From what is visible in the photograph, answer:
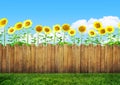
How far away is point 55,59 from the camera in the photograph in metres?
14.4

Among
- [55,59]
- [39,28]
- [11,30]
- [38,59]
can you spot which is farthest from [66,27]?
[11,30]

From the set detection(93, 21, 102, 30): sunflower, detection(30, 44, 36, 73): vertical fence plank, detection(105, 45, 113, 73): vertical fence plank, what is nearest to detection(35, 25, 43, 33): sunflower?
detection(30, 44, 36, 73): vertical fence plank

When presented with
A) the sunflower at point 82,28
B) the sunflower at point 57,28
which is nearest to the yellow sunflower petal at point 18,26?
the sunflower at point 57,28

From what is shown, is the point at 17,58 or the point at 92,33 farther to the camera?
the point at 17,58

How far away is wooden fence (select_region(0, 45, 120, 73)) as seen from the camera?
47.0 feet

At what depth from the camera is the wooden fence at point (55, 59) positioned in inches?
564

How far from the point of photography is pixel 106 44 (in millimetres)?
14664

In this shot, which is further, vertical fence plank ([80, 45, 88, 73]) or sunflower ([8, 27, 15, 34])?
vertical fence plank ([80, 45, 88, 73])

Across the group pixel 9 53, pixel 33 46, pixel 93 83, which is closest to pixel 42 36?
pixel 33 46

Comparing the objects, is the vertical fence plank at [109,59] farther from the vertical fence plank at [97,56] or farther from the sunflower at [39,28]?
the sunflower at [39,28]

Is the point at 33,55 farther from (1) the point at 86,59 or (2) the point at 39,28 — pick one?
(1) the point at 86,59

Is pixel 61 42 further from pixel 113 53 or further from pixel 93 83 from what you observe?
pixel 93 83

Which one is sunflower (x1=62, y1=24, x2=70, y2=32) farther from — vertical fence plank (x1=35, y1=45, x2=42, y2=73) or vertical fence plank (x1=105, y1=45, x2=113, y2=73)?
vertical fence plank (x1=105, y1=45, x2=113, y2=73)

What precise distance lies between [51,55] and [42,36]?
87cm
